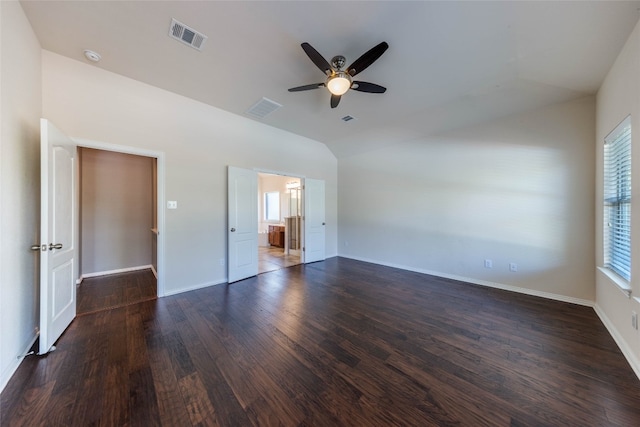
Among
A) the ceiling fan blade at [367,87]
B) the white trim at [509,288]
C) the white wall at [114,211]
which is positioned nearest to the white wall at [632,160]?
the white trim at [509,288]

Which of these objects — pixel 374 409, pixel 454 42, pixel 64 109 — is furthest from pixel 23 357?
pixel 454 42

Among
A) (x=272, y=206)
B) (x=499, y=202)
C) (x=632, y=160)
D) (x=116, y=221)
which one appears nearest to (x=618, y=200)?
(x=632, y=160)

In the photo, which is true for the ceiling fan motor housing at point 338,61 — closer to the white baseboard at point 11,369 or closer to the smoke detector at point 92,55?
the smoke detector at point 92,55

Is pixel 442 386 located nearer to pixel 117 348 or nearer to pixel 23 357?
pixel 117 348

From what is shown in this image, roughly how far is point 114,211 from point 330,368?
206 inches

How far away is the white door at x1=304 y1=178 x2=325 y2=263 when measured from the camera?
5.40 meters

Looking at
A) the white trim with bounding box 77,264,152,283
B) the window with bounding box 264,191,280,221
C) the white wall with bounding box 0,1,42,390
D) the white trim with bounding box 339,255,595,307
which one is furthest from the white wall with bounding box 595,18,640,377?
the window with bounding box 264,191,280,221

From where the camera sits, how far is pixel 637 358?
1769 millimetres

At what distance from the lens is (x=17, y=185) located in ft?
6.09

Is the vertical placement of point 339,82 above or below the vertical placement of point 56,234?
above

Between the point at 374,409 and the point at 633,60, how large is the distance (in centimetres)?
351

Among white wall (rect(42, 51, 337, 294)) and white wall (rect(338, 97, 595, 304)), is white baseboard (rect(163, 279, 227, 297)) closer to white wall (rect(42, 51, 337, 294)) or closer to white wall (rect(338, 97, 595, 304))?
white wall (rect(42, 51, 337, 294))

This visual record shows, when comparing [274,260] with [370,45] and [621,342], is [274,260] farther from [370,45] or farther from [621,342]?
[621,342]

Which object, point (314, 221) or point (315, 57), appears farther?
point (314, 221)
